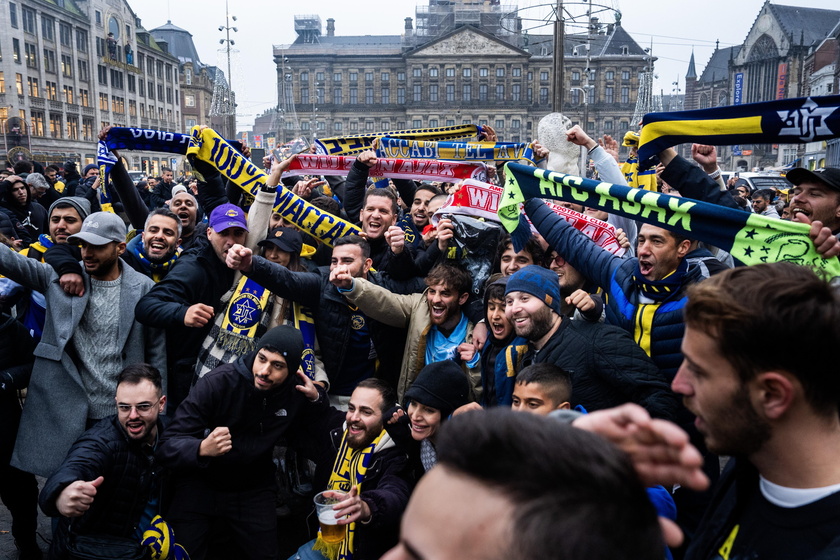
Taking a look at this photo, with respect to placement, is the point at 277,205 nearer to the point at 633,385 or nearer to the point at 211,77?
the point at 633,385

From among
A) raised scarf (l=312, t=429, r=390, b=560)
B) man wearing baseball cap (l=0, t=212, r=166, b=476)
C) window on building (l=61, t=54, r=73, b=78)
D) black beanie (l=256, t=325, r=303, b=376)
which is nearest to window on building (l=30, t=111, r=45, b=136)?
window on building (l=61, t=54, r=73, b=78)

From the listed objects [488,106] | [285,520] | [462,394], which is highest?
[488,106]

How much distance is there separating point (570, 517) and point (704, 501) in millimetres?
2452

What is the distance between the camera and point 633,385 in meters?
2.98

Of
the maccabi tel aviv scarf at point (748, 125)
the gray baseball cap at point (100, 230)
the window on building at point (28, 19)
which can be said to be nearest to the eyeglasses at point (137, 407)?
the gray baseball cap at point (100, 230)

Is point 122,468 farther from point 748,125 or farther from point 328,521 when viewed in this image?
point 748,125

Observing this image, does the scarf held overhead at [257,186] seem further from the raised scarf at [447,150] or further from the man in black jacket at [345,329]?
the raised scarf at [447,150]

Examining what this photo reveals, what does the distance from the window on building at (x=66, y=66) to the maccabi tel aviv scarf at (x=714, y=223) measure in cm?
6283

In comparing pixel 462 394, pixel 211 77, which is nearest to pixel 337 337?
pixel 462 394

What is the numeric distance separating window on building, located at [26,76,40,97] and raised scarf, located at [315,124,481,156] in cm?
5276

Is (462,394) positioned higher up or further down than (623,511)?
further down

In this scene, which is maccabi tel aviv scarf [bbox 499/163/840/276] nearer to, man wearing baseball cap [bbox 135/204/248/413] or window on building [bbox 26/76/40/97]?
man wearing baseball cap [bbox 135/204/248/413]

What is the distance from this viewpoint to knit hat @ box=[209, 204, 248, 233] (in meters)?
4.37

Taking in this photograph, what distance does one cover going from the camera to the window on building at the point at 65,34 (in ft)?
181
